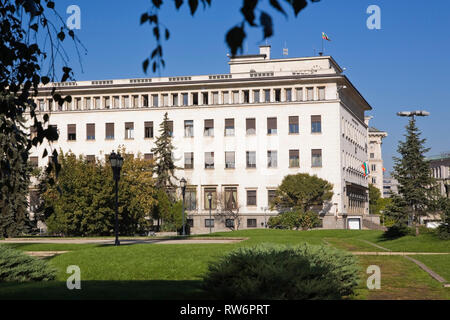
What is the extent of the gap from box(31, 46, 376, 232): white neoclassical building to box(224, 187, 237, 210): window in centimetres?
12

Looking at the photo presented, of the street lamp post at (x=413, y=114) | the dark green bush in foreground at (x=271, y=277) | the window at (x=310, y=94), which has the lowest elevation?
the dark green bush in foreground at (x=271, y=277)

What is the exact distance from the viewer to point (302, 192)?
6862 cm

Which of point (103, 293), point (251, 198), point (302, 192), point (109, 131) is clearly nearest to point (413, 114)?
point (302, 192)

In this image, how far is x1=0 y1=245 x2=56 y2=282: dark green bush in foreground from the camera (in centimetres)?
1542

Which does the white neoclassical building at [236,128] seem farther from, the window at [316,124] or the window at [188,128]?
the window at [188,128]

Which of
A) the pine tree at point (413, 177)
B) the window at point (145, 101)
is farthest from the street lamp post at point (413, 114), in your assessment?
the window at point (145, 101)

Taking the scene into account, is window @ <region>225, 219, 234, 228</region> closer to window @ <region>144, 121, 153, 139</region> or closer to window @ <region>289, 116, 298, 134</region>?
window @ <region>289, 116, 298, 134</region>

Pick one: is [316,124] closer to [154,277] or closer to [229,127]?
[229,127]

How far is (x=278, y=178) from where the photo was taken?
7469cm

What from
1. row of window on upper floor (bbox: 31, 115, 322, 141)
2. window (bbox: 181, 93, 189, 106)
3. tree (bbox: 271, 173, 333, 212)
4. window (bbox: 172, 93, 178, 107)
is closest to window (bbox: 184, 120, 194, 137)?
row of window on upper floor (bbox: 31, 115, 322, 141)

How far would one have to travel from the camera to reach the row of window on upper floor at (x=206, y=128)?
7494 centimetres

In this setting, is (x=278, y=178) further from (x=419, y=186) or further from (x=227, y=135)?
(x=419, y=186)

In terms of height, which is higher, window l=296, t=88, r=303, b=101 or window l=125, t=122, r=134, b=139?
window l=296, t=88, r=303, b=101

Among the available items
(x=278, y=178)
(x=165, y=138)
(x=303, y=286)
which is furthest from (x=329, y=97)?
(x=303, y=286)
